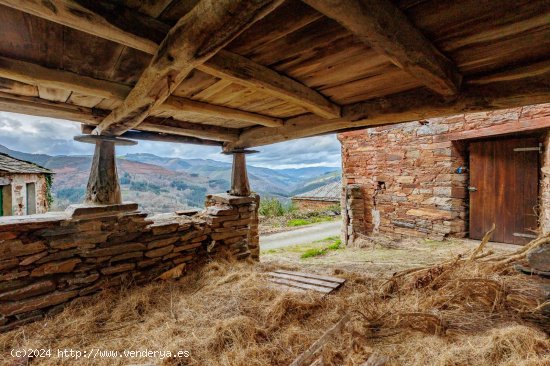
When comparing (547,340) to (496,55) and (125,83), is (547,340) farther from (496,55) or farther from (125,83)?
(125,83)

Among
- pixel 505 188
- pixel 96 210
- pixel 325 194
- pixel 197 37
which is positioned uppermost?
pixel 197 37

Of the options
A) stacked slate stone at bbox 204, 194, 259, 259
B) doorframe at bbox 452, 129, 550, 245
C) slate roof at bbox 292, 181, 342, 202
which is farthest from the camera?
slate roof at bbox 292, 181, 342, 202

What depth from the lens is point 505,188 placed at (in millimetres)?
4902

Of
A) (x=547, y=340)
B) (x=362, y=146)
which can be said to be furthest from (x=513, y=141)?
(x=547, y=340)

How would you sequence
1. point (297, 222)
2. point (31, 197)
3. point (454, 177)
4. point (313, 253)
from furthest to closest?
point (297, 222), point (31, 197), point (313, 253), point (454, 177)

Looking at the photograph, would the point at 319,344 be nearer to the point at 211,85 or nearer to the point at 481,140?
the point at 211,85

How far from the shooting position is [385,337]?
198 centimetres

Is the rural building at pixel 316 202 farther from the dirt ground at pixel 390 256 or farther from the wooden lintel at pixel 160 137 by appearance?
the wooden lintel at pixel 160 137

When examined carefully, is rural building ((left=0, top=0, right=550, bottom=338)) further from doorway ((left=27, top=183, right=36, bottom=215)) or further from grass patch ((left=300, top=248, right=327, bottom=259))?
doorway ((left=27, top=183, right=36, bottom=215))

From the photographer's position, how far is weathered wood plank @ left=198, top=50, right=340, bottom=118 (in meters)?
1.49

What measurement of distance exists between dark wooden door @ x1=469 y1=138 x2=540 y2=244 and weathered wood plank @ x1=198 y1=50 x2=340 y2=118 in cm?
466

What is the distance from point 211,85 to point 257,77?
1.70ft

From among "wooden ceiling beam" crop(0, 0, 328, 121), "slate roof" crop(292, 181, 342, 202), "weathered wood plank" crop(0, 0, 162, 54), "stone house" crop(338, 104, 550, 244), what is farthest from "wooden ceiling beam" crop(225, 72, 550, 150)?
"slate roof" crop(292, 181, 342, 202)

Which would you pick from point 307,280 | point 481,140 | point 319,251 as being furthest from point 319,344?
point 481,140
